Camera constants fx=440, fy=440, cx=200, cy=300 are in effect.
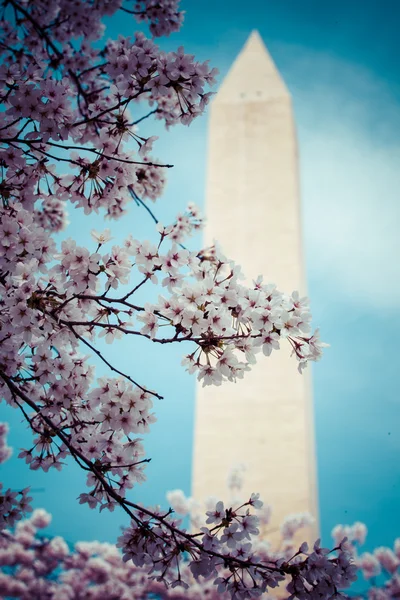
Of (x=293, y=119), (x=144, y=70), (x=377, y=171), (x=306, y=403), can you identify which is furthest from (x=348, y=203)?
(x=144, y=70)

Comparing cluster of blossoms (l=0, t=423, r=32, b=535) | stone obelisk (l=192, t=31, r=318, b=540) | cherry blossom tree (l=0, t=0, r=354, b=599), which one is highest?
stone obelisk (l=192, t=31, r=318, b=540)

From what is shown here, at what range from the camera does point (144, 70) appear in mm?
1566

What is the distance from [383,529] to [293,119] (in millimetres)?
5879

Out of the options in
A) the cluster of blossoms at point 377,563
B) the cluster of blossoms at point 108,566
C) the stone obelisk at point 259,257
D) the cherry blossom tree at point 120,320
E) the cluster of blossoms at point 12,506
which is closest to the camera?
the cherry blossom tree at point 120,320

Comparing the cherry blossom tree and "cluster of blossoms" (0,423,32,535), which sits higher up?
the cherry blossom tree

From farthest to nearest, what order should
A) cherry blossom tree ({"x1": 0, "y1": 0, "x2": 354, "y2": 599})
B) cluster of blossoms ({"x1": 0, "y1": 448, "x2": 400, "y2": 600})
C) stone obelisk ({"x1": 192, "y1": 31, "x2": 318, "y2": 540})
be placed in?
stone obelisk ({"x1": 192, "y1": 31, "x2": 318, "y2": 540})
cluster of blossoms ({"x1": 0, "y1": 448, "x2": 400, "y2": 600})
cherry blossom tree ({"x1": 0, "y1": 0, "x2": 354, "y2": 599})

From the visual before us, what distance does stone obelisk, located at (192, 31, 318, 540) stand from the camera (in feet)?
16.4

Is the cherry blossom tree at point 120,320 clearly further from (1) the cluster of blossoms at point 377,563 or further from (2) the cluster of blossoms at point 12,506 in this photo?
(1) the cluster of blossoms at point 377,563

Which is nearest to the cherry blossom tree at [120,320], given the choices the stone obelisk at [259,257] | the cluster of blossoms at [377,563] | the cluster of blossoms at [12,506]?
the cluster of blossoms at [12,506]

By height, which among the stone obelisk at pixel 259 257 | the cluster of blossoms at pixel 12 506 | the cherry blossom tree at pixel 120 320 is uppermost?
the stone obelisk at pixel 259 257

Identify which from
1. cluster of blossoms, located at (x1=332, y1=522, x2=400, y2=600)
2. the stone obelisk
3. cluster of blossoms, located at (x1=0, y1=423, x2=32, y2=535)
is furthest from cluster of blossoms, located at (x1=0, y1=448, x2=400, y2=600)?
cluster of blossoms, located at (x1=0, y1=423, x2=32, y2=535)

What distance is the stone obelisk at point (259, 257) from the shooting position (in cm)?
500

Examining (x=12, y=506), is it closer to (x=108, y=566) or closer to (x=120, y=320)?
(x=120, y=320)

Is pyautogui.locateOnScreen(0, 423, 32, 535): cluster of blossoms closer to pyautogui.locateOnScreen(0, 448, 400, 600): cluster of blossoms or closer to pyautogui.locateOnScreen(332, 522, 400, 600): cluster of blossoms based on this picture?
pyautogui.locateOnScreen(0, 448, 400, 600): cluster of blossoms
